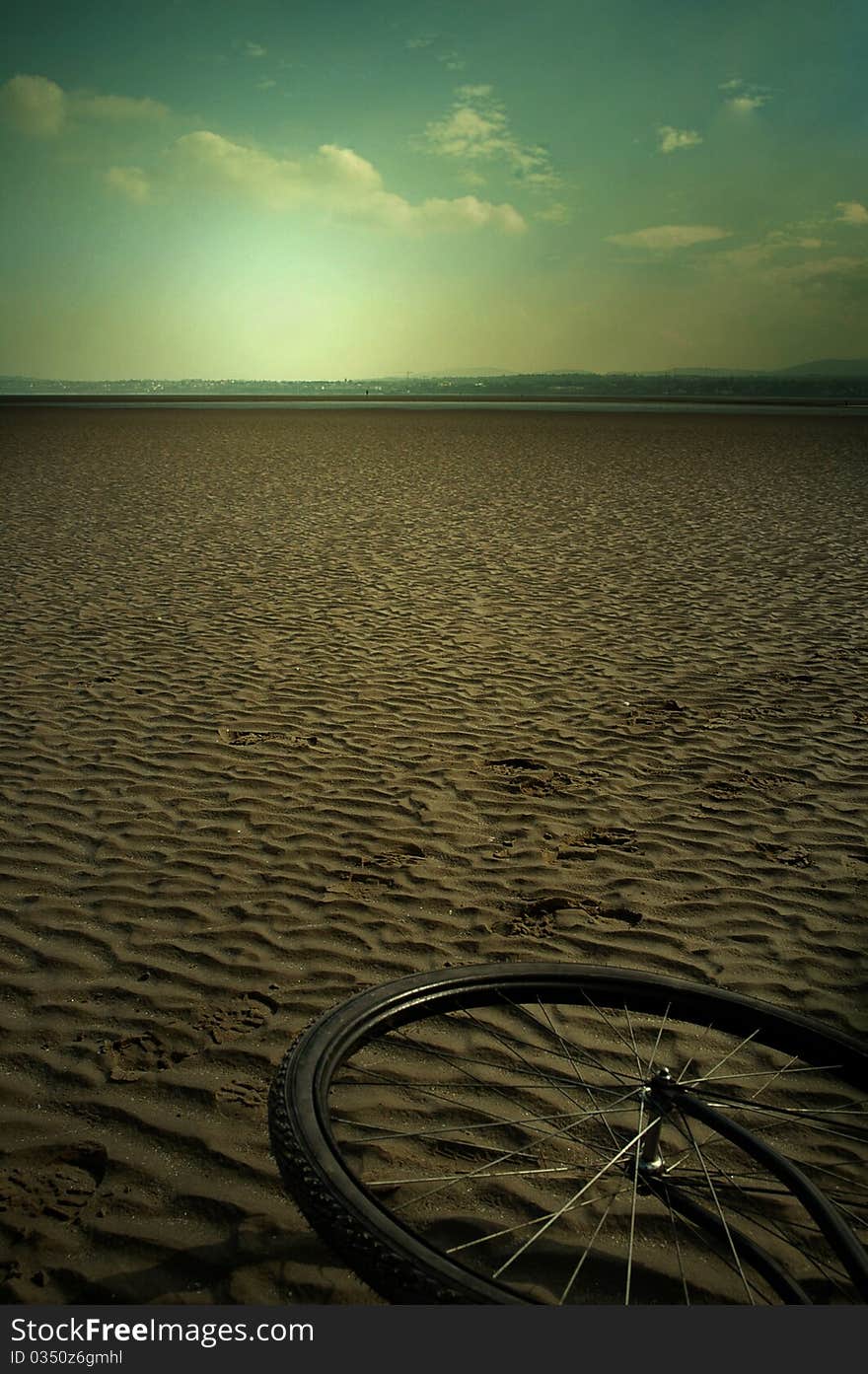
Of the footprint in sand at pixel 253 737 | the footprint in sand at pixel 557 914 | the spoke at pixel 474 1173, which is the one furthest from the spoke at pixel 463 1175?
the footprint in sand at pixel 253 737

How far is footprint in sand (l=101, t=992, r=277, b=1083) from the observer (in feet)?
13.2

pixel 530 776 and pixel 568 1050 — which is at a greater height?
pixel 530 776

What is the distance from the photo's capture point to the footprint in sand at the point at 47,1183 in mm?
3227

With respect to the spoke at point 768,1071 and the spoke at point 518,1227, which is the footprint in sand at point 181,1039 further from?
the spoke at point 768,1071

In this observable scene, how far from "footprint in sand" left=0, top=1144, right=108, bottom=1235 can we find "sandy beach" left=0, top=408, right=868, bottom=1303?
1 centimetres

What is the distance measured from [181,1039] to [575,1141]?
68.7 inches

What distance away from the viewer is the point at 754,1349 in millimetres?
2539

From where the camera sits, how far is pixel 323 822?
20.8 feet

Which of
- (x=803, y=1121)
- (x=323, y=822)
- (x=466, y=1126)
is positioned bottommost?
(x=803, y=1121)

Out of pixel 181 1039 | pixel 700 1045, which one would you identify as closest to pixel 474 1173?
pixel 700 1045

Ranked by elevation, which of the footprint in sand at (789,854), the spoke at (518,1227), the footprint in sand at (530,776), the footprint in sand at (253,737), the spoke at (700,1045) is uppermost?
the footprint in sand at (253,737)

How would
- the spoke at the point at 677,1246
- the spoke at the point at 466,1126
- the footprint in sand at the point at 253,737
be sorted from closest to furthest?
the spoke at the point at 677,1246 < the spoke at the point at 466,1126 < the footprint in sand at the point at 253,737

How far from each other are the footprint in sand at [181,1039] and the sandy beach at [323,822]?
0.01m

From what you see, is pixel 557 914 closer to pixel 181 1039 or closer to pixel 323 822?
pixel 323 822
